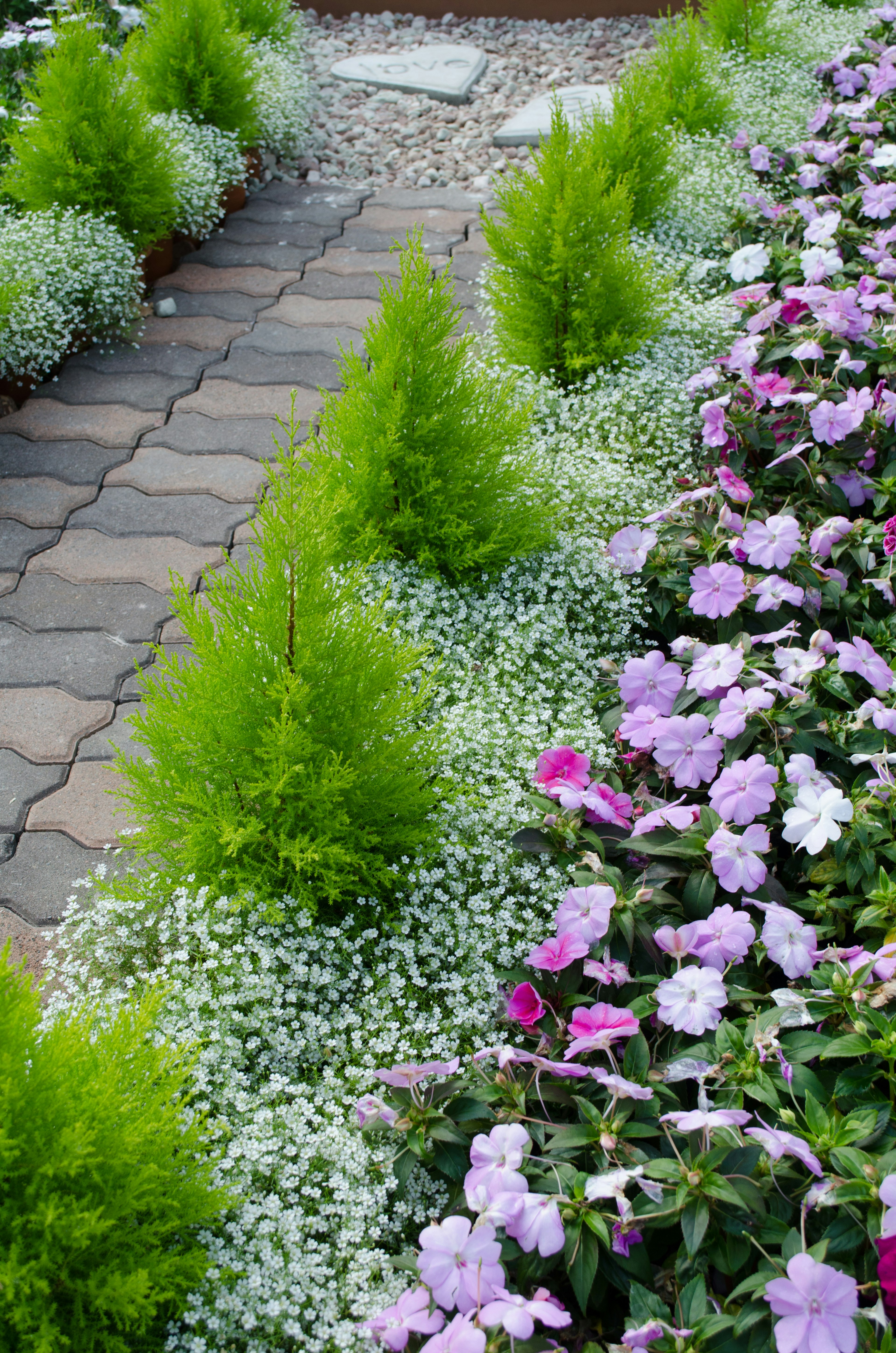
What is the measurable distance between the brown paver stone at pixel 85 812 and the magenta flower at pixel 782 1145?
61.5 inches

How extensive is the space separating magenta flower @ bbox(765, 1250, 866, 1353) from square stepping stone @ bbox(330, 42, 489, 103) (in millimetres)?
7388

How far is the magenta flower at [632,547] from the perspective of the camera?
8.46 feet

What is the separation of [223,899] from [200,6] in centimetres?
491

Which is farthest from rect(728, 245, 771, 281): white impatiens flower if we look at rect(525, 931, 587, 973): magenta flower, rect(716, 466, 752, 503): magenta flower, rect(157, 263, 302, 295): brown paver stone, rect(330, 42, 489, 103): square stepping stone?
rect(330, 42, 489, 103): square stepping stone

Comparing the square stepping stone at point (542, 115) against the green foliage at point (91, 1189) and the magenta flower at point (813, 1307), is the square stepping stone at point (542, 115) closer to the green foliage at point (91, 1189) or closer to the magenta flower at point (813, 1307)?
the green foliage at point (91, 1189)

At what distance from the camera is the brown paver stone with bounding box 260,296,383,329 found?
4285 mm

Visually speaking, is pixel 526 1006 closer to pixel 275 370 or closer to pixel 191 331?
pixel 275 370

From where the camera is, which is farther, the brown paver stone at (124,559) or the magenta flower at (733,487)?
the brown paver stone at (124,559)

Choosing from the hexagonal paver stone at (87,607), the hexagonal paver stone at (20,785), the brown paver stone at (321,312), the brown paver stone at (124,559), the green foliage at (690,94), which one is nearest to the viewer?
the hexagonal paver stone at (20,785)

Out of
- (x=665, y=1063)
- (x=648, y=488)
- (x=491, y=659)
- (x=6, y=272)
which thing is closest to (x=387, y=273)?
(x=6, y=272)

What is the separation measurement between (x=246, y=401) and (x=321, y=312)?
801 mm

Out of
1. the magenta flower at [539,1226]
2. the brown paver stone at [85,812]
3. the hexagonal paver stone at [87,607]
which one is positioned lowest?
the brown paver stone at [85,812]

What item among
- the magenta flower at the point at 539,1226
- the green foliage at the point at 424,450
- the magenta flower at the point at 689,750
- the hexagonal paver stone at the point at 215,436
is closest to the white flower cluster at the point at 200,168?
the hexagonal paver stone at the point at 215,436

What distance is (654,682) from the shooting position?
7.09 feet
